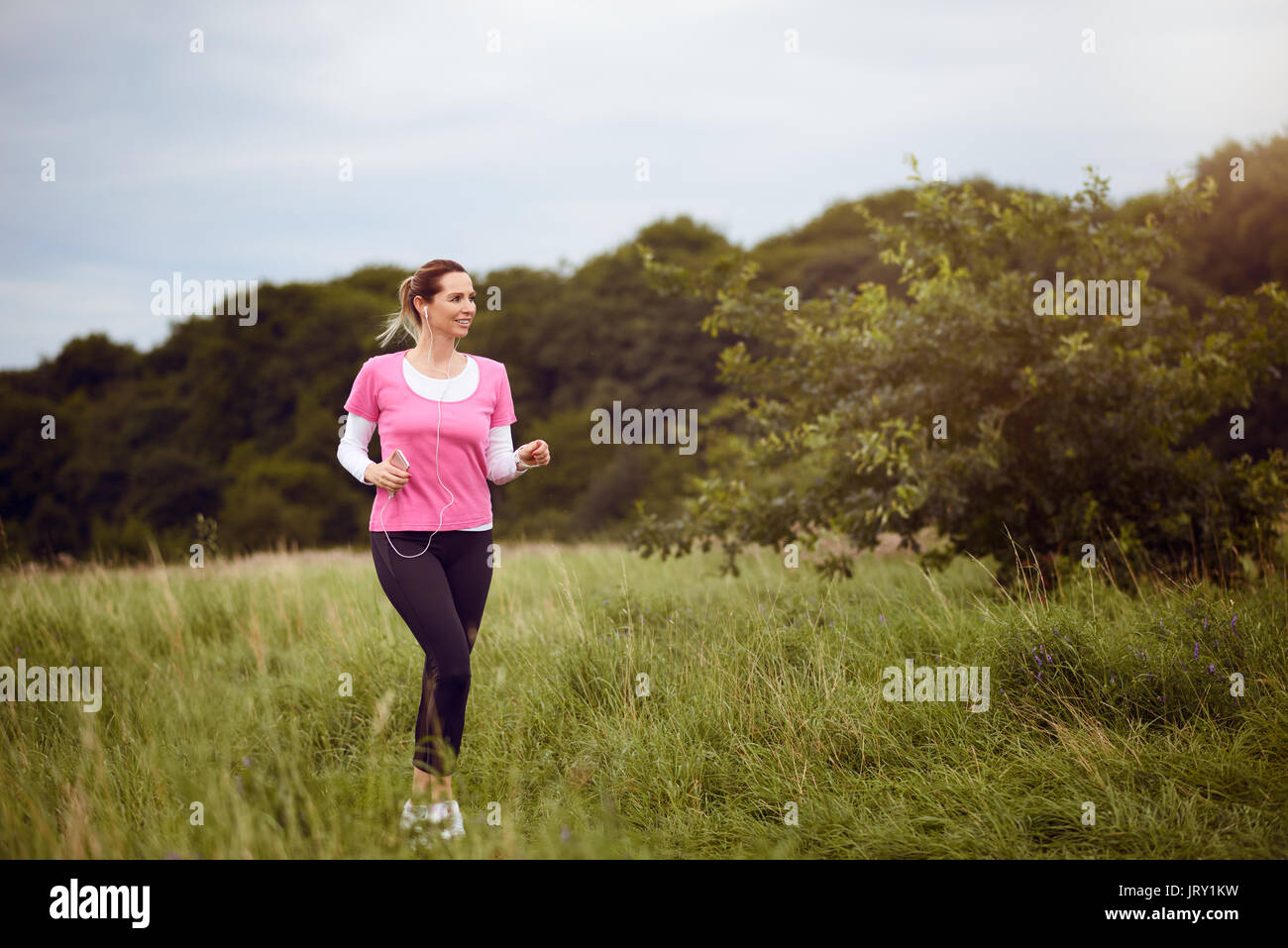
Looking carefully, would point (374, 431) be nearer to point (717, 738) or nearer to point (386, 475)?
point (386, 475)

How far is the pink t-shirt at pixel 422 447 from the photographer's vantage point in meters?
3.61

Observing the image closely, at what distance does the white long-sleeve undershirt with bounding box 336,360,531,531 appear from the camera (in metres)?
3.61

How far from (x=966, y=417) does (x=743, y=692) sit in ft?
12.3

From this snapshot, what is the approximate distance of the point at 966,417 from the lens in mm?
7078

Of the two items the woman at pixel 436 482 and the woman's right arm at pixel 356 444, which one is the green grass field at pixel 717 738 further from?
the woman's right arm at pixel 356 444

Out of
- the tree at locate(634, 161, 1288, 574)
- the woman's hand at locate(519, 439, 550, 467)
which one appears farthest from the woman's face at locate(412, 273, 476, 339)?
the tree at locate(634, 161, 1288, 574)

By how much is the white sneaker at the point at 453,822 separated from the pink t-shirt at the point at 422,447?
1065mm

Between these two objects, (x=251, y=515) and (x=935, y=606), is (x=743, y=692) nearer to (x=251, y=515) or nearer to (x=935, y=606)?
(x=935, y=606)

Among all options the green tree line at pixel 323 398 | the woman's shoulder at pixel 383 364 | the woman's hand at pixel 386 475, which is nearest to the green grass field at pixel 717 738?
the woman's hand at pixel 386 475

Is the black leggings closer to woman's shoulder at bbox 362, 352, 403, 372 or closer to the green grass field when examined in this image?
the green grass field

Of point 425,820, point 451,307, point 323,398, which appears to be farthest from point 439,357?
point 323,398

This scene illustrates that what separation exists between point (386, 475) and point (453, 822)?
4.30 ft

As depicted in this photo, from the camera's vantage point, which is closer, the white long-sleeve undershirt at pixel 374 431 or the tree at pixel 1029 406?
the white long-sleeve undershirt at pixel 374 431
